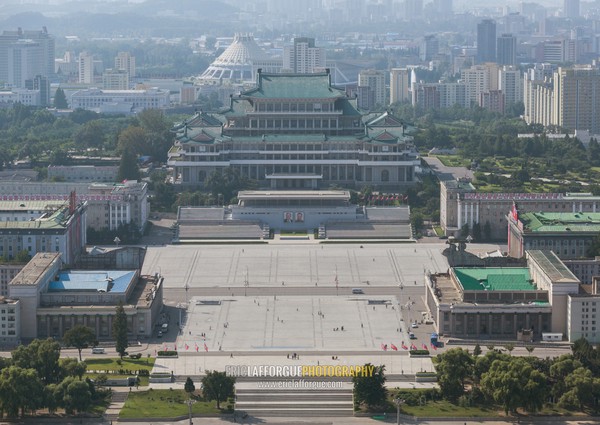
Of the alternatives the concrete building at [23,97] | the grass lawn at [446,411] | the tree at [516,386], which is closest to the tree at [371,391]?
the grass lawn at [446,411]

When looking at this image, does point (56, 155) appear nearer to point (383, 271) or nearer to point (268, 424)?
point (383, 271)

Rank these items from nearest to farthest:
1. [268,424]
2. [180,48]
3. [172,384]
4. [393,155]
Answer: [268,424]
[172,384]
[393,155]
[180,48]

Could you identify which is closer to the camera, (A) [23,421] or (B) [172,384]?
(A) [23,421]

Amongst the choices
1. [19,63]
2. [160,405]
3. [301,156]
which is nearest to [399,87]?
[19,63]

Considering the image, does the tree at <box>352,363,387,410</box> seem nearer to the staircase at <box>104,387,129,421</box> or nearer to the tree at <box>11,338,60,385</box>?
the staircase at <box>104,387,129,421</box>

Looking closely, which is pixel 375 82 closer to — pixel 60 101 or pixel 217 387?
pixel 60 101

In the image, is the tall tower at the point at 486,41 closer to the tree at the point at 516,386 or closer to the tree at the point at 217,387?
the tree at the point at 516,386

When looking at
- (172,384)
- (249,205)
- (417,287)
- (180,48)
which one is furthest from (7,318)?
(180,48)
